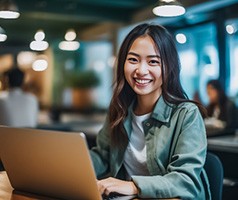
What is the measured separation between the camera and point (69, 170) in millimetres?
1214

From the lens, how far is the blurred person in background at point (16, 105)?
4.23m

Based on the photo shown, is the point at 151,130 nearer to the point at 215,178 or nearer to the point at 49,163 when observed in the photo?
the point at 215,178

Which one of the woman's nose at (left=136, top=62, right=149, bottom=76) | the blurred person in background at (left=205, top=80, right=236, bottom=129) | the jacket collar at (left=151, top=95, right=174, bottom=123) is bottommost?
the blurred person in background at (left=205, top=80, right=236, bottom=129)

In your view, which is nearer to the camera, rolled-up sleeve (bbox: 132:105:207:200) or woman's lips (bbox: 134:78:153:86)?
rolled-up sleeve (bbox: 132:105:207:200)

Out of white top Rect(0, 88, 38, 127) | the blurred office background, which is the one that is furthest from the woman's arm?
white top Rect(0, 88, 38, 127)

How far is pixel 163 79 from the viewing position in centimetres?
151

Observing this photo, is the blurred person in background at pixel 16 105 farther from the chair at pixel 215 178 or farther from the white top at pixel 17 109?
the chair at pixel 215 178

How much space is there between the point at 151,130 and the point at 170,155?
0.12 metres

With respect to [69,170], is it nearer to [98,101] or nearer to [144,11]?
[144,11]

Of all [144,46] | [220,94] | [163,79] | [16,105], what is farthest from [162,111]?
[220,94]

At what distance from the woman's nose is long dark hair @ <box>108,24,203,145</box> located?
0.06m

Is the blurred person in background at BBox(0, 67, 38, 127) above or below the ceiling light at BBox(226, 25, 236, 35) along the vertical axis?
below

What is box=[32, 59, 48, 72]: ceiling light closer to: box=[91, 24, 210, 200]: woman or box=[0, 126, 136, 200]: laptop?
box=[91, 24, 210, 200]: woman

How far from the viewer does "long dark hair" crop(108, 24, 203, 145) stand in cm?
149
